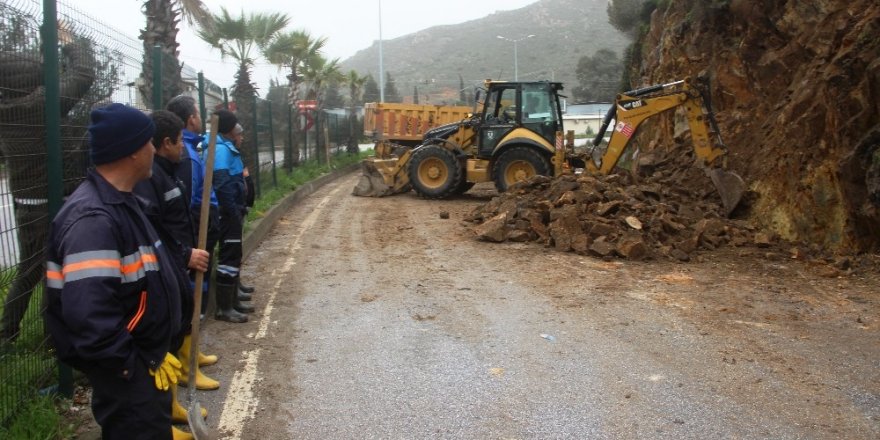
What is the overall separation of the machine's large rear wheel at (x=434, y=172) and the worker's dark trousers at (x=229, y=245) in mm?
9492

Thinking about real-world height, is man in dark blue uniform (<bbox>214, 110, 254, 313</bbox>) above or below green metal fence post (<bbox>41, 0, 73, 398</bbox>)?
below

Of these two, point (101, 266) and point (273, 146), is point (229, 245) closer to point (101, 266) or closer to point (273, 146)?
point (101, 266)

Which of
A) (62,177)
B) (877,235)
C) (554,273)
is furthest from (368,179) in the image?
(62,177)

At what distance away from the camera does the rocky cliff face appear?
8664 millimetres

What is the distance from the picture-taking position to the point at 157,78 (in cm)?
670

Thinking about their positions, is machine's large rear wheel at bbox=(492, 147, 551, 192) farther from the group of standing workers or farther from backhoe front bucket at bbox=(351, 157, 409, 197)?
the group of standing workers

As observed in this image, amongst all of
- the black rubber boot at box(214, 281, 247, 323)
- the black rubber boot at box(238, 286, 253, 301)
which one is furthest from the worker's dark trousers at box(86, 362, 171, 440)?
the black rubber boot at box(238, 286, 253, 301)

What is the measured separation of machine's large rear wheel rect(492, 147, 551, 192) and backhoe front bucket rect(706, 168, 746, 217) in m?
4.09

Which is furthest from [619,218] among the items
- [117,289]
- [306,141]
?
[306,141]

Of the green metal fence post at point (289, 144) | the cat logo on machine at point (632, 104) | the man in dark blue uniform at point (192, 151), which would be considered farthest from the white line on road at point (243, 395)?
the green metal fence post at point (289, 144)

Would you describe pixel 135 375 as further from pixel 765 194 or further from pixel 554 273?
pixel 765 194

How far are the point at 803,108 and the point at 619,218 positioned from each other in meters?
3.02

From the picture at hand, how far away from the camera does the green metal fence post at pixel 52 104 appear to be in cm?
413

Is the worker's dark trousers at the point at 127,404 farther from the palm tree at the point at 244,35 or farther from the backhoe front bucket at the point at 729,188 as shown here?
the palm tree at the point at 244,35
